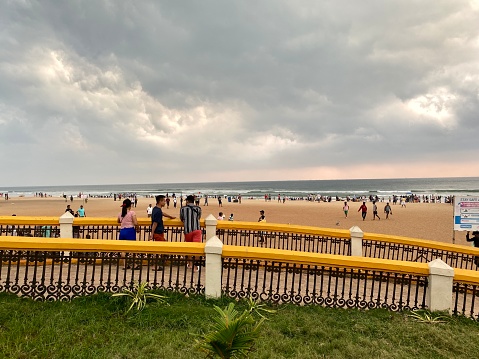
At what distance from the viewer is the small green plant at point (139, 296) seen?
518 cm

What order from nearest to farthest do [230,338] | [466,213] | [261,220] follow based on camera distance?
[230,338], [466,213], [261,220]

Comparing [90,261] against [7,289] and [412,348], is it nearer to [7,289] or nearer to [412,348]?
[7,289]

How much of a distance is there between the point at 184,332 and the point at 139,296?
1252 mm

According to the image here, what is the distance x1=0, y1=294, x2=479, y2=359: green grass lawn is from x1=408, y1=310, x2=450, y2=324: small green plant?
94mm

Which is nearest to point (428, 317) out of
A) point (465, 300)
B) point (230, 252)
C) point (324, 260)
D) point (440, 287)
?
point (440, 287)

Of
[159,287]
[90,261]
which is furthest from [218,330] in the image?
[90,261]

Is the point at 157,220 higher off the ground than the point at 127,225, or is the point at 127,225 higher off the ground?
the point at 157,220

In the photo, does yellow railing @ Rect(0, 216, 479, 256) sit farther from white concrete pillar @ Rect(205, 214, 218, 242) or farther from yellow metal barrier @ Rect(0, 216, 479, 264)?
white concrete pillar @ Rect(205, 214, 218, 242)

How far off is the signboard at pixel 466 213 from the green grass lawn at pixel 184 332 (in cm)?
→ 622

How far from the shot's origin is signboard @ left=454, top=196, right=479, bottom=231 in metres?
10.6

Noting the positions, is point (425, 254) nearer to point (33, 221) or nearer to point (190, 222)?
point (190, 222)

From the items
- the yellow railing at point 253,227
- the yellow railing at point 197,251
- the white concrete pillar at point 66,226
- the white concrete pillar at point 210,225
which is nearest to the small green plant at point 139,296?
the yellow railing at point 197,251

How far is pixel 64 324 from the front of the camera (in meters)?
4.51

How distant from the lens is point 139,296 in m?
5.36
